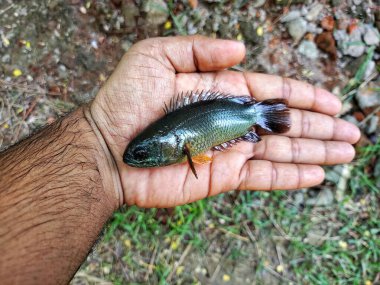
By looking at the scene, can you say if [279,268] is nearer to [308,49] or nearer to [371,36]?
[308,49]

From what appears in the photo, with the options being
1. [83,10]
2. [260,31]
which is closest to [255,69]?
[260,31]

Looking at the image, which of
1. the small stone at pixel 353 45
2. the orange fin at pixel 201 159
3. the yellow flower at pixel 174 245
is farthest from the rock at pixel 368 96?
the yellow flower at pixel 174 245

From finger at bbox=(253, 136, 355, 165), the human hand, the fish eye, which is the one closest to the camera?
the fish eye

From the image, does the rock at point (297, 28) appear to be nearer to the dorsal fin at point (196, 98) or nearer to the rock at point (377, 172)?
the dorsal fin at point (196, 98)

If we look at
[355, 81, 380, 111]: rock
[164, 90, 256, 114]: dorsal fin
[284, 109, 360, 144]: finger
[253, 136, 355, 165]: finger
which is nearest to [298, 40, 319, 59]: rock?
[355, 81, 380, 111]: rock

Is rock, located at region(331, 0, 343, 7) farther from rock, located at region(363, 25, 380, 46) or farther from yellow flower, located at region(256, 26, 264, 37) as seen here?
yellow flower, located at region(256, 26, 264, 37)

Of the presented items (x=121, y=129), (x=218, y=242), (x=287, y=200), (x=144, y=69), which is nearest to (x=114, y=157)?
(x=121, y=129)
